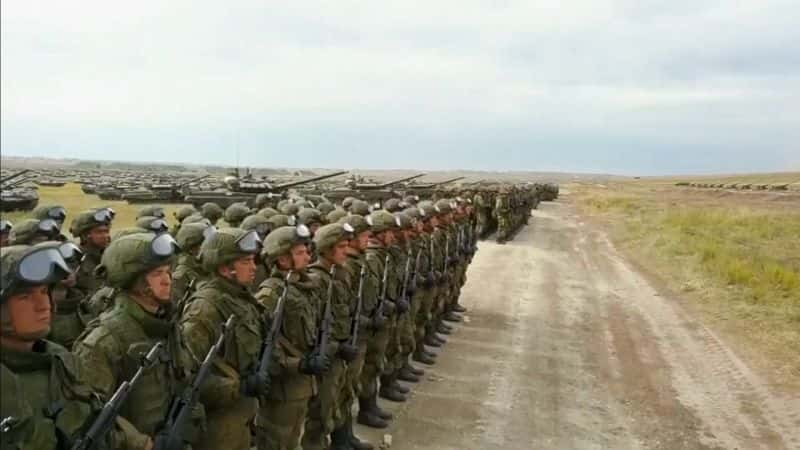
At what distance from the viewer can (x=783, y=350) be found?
1136 centimetres

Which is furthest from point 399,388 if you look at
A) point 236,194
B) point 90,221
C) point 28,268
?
point 236,194

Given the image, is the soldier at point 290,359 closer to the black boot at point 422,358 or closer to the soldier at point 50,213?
the soldier at point 50,213

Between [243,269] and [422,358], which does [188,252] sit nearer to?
[243,269]

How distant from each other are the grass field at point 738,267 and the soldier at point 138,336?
870cm

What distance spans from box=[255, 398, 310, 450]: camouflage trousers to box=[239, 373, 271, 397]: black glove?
0.83 metres

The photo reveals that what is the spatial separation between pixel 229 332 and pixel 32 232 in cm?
295

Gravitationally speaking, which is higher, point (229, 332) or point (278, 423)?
point (229, 332)

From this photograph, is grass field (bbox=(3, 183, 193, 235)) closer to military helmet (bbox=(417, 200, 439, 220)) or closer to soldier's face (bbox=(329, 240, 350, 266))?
military helmet (bbox=(417, 200, 439, 220))

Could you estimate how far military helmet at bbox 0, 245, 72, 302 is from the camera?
2.90 metres

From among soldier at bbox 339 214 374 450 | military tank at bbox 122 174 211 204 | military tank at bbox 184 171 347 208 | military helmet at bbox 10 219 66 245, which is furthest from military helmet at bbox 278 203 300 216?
military tank at bbox 122 174 211 204

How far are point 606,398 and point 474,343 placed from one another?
114 inches

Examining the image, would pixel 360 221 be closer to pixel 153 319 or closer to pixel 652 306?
pixel 153 319

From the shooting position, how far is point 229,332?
458cm

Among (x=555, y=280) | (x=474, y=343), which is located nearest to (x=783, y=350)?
(x=474, y=343)
